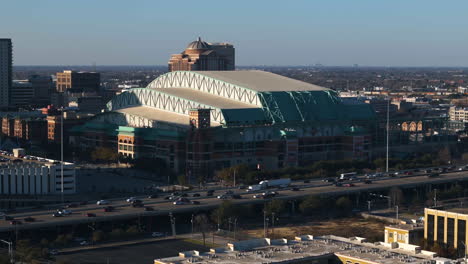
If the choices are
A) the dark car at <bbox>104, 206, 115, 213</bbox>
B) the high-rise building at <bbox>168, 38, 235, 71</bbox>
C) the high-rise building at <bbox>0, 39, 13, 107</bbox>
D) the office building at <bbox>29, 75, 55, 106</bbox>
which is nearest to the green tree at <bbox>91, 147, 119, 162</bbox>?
the dark car at <bbox>104, 206, 115, 213</bbox>

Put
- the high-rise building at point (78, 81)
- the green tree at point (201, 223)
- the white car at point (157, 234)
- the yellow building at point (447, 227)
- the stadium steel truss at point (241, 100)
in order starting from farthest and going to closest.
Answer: the high-rise building at point (78, 81), the stadium steel truss at point (241, 100), the green tree at point (201, 223), the white car at point (157, 234), the yellow building at point (447, 227)

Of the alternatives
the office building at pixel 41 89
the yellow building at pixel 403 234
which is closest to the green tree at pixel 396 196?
the yellow building at pixel 403 234

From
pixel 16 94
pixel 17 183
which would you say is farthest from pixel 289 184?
pixel 16 94

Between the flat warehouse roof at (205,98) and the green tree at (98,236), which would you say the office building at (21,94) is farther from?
the green tree at (98,236)

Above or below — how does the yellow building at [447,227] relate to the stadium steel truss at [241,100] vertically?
below

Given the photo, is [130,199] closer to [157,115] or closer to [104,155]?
[104,155]

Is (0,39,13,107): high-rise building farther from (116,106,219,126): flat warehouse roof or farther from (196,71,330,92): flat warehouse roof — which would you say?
(196,71,330,92): flat warehouse roof

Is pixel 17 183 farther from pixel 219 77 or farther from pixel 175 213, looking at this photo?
pixel 219 77
